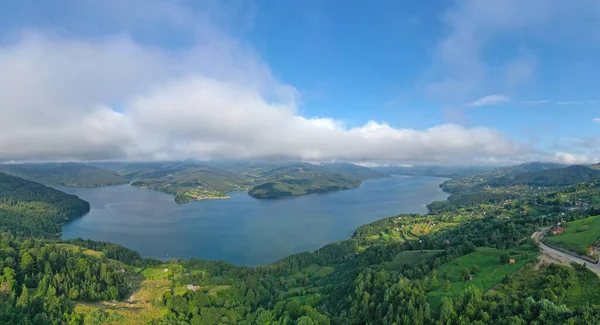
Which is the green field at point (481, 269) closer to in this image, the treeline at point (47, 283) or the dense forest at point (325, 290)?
the dense forest at point (325, 290)

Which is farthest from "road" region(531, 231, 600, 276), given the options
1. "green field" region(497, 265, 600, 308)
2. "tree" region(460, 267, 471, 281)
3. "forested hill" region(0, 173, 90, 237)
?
"forested hill" region(0, 173, 90, 237)

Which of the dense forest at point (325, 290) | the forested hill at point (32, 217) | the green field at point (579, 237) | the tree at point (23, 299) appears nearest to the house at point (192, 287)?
the dense forest at point (325, 290)

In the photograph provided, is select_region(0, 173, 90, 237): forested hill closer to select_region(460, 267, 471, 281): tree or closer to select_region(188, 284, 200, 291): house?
select_region(188, 284, 200, 291): house

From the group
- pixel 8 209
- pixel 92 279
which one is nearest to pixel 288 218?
pixel 92 279

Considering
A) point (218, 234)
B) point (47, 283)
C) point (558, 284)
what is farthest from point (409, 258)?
point (218, 234)

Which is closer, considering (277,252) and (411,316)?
(411,316)

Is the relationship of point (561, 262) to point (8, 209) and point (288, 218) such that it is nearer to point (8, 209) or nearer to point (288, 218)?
point (288, 218)
